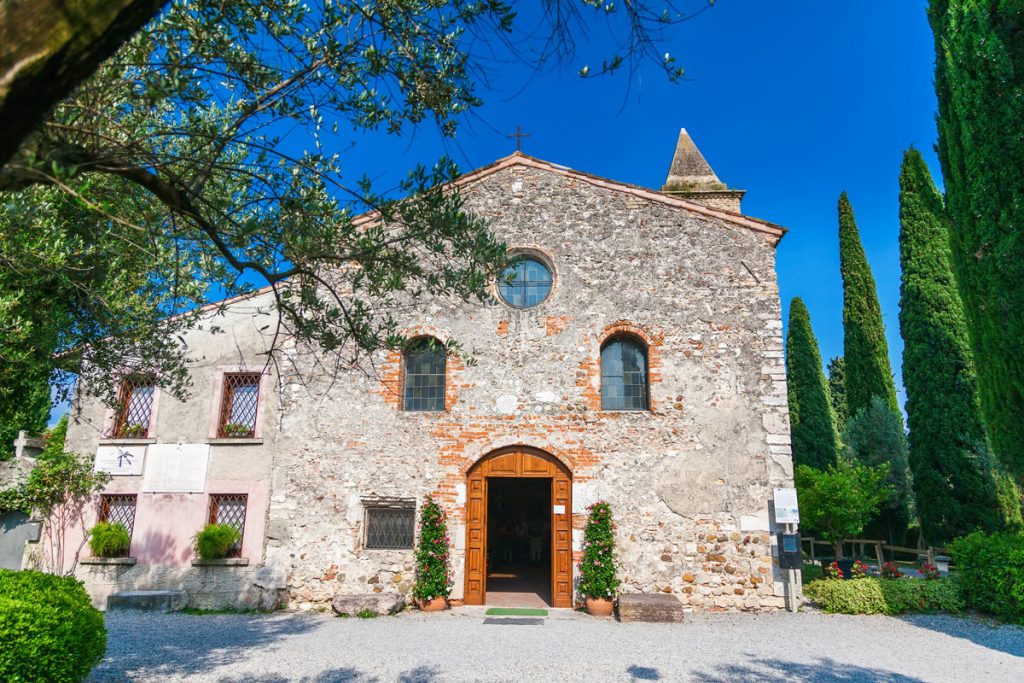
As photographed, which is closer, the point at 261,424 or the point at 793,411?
the point at 261,424

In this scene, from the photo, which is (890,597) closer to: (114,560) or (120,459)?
(114,560)

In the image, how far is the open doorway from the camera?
15461mm

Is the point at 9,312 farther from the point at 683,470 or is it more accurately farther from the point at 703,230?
the point at 703,230

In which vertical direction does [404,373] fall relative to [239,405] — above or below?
above

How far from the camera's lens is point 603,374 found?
1132 cm

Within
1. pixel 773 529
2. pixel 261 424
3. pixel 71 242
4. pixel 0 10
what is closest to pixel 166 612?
pixel 261 424

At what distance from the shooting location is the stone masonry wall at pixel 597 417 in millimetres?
10242

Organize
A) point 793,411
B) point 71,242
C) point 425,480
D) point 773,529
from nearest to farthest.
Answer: point 71,242, point 773,529, point 425,480, point 793,411

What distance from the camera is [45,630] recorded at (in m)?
5.18

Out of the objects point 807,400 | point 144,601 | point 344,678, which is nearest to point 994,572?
point 344,678

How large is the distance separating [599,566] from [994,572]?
602 cm

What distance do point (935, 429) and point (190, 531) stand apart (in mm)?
16544

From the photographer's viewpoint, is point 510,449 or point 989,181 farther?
point 510,449

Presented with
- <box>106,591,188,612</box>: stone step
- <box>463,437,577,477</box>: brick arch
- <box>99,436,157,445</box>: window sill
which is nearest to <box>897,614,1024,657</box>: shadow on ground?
<box>463,437,577,477</box>: brick arch
